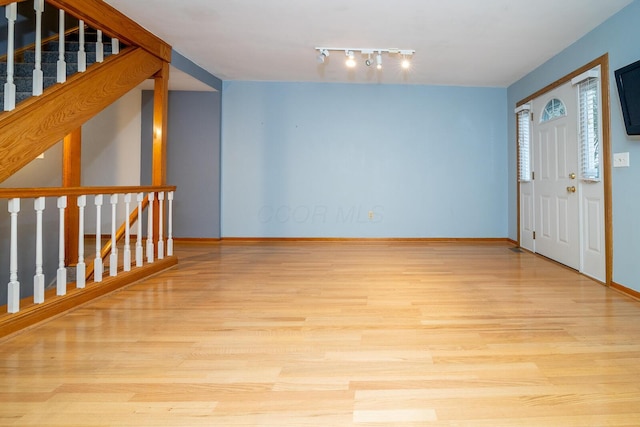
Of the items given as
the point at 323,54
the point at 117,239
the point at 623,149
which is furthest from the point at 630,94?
the point at 117,239

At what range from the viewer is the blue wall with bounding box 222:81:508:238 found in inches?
222

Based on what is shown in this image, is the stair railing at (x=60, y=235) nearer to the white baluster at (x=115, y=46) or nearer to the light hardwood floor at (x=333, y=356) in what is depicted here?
the light hardwood floor at (x=333, y=356)

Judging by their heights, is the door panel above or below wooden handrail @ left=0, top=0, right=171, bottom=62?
below

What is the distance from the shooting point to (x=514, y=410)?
4.82 feet

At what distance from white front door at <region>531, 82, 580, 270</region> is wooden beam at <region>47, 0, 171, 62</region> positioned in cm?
439

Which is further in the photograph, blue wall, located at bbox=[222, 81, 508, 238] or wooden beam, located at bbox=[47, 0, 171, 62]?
blue wall, located at bbox=[222, 81, 508, 238]

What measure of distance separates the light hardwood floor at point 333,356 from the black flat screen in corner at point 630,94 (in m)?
1.36

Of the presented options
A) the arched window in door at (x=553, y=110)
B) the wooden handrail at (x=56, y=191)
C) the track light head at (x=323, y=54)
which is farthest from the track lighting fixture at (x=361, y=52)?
the wooden handrail at (x=56, y=191)

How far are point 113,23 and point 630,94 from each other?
4277mm

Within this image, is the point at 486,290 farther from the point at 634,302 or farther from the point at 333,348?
the point at 333,348

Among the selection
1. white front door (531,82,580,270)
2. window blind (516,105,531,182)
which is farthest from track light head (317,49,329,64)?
window blind (516,105,531,182)

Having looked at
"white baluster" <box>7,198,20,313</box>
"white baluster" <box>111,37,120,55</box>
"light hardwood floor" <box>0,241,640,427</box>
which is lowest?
"light hardwood floor" <box>0,241,640,427</box>

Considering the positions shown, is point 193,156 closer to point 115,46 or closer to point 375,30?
point 115,46

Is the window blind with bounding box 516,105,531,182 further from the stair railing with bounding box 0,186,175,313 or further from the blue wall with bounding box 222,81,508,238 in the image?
the stair railing with bounding box 0,186,175,313
